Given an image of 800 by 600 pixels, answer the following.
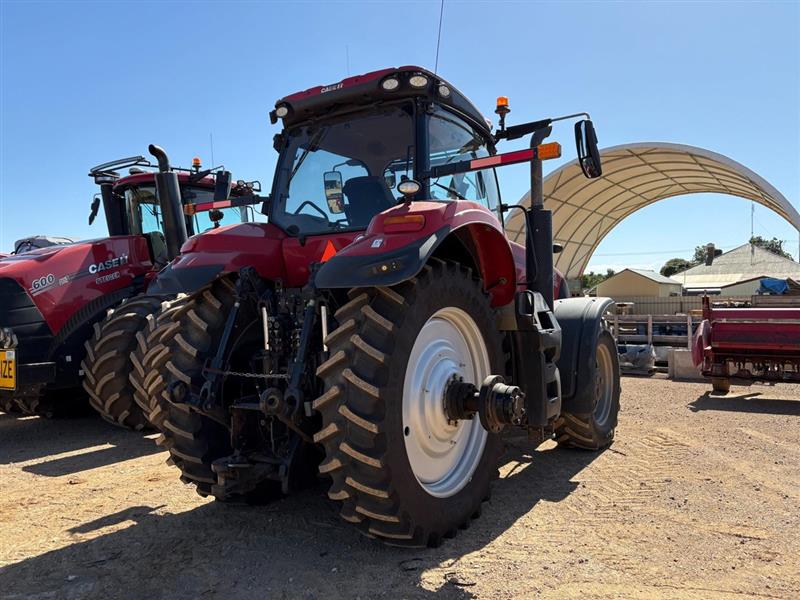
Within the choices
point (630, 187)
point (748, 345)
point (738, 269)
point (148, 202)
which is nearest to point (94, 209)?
point (148, 202)

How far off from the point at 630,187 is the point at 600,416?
18.7 m

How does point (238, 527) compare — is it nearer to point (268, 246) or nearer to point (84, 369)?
point (268, 246)

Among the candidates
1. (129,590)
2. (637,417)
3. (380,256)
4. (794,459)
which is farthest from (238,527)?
(637,417)

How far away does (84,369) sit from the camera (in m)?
5.95

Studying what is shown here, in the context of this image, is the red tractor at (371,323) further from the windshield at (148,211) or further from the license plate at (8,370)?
the windshield at (148,211)

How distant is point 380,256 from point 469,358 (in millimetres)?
1105

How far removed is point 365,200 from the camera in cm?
366

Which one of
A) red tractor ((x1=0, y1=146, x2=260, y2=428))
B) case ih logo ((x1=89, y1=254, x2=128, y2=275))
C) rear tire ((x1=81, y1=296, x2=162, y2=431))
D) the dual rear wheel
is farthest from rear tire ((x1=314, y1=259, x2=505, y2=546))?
case ih logo ((x1=89, y1=254, x2=128, y2=275))

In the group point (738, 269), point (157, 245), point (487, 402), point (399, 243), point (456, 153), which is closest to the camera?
point (399, 243)

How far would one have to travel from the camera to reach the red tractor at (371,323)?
2.72 metres

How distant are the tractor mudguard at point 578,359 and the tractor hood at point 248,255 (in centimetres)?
206

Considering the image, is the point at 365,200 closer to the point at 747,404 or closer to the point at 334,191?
the point at 334,191

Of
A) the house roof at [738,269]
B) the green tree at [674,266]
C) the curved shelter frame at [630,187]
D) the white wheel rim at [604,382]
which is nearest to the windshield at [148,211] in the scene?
the white wheel rim at [604,382]

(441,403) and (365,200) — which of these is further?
(365,200)
